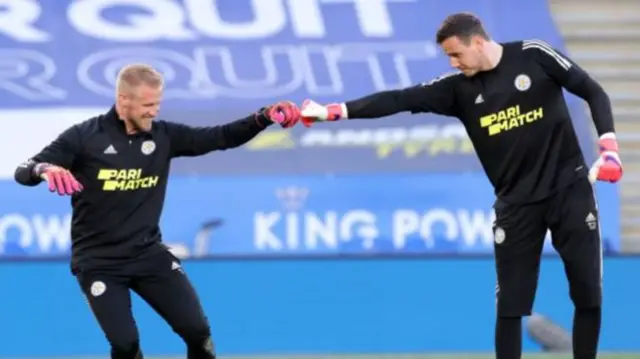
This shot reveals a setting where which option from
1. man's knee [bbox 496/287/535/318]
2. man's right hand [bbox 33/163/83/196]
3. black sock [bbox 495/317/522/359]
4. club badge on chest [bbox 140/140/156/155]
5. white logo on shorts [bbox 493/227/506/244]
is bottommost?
black sock [bbox 495/317/522/359]

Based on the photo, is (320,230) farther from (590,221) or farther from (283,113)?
(590,221)

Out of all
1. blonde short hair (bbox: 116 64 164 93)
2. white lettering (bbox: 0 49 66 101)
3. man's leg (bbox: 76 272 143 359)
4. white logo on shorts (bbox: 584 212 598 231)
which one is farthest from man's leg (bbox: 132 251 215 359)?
white lettering (bbox: 0 49 66 101)

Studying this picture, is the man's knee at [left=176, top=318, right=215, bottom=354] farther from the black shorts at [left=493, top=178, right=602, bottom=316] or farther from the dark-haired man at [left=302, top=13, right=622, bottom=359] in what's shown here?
the black shorts at [left=493, top=178, right=602, bottom=316]

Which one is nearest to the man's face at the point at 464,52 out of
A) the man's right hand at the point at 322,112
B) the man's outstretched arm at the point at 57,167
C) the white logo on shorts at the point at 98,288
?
Result: the man's right hand at the point at 322,112

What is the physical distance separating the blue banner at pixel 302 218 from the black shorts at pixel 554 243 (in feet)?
14.7

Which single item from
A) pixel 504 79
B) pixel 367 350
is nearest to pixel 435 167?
pixel 367 350

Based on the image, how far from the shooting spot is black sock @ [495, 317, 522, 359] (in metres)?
7.97

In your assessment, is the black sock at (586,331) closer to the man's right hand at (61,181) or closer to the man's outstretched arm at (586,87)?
the man's outstretched arm at (586,87)

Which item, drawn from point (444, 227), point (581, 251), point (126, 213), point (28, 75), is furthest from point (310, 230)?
point (581, 251)

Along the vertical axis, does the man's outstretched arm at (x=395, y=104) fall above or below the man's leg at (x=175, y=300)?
above

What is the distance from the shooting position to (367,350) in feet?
39.2

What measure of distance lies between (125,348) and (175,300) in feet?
1.05

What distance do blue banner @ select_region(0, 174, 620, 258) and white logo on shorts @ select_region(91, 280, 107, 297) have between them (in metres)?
4.54

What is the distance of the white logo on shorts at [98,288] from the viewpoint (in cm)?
786
